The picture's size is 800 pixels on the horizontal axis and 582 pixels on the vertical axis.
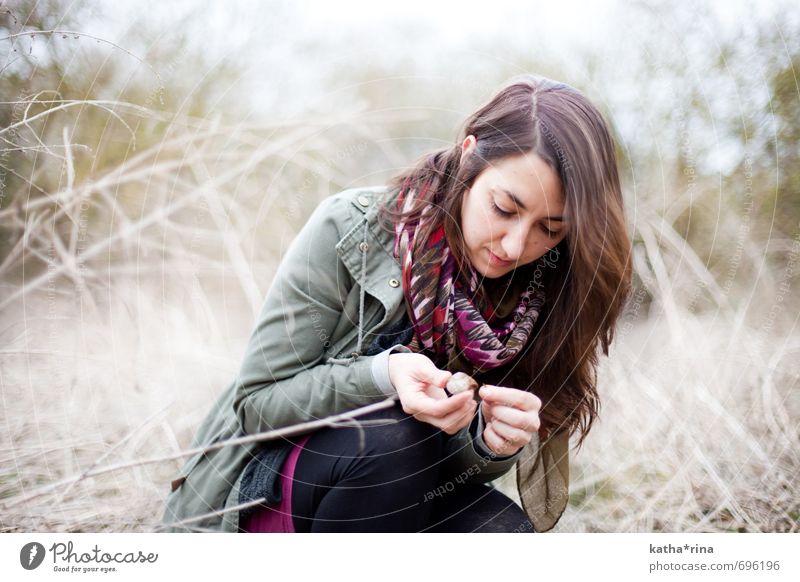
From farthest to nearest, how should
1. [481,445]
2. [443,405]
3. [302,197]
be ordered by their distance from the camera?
[302,197] < [481,445] < [443,405]

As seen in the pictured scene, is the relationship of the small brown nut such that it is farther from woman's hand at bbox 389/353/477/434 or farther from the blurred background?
the blurred background

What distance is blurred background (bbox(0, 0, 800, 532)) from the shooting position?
102cm

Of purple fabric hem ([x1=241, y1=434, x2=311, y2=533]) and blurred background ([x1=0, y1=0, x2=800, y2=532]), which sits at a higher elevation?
blurred background ([x1=0, y1=0, x2=800, y2=532])

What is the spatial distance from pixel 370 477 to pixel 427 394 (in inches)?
4.6

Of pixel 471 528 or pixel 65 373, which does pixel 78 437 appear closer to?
pixel 65 373

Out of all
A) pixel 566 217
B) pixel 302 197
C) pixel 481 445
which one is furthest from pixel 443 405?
pixel 302 197

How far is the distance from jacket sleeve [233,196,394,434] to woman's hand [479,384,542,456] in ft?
0.44

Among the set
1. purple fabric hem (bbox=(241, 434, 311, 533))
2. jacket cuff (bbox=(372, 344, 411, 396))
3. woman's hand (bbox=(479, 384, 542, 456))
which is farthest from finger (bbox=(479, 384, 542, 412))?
purple fabric hem (bbox=(241, 434, 311, 533))

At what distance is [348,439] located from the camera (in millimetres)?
876

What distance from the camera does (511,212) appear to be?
0.85 metres

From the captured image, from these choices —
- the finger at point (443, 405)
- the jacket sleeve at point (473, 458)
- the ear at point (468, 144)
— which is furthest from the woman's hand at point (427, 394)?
the ear at point (468, 144)
